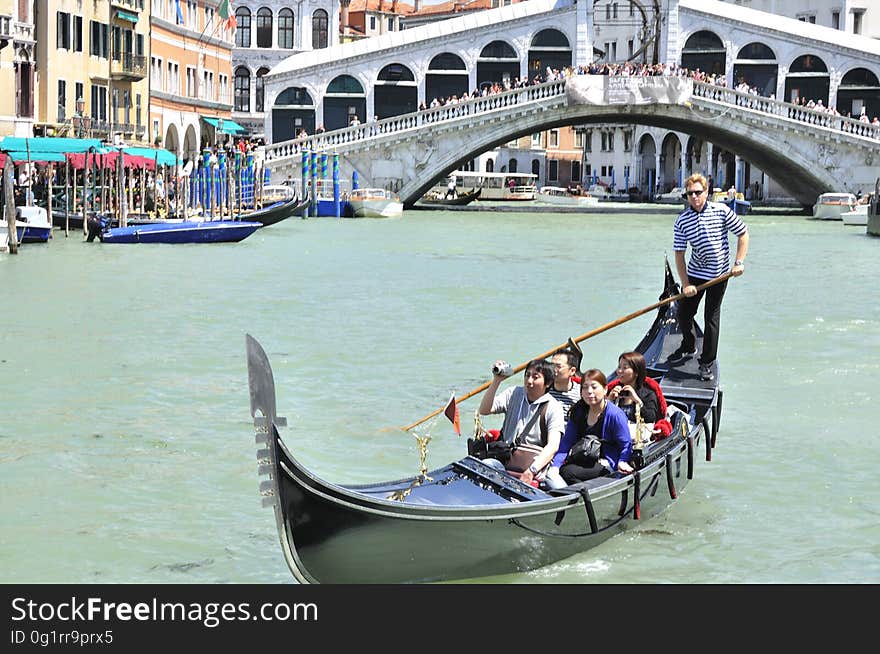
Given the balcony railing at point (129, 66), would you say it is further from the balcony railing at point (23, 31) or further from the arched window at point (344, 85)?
the arched window at point (344, 85)

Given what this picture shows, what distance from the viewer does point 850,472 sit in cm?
594

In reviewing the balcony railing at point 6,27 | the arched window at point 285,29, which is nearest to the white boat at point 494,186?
the arched window at point 285,29

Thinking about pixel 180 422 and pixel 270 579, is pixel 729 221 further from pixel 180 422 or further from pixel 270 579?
pixel 270 579

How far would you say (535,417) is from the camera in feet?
15.9

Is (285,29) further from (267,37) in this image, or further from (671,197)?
(671,197)

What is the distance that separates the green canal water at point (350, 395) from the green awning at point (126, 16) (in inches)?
366

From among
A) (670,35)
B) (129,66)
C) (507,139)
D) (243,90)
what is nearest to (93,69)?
(129,66)

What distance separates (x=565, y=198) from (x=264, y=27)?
9.05 m

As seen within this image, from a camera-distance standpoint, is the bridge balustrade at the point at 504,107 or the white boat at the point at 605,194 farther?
the white boat at the point at 605,194

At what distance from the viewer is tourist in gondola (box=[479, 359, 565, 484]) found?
4.76 meters

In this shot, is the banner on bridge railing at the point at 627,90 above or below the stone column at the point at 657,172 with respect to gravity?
above

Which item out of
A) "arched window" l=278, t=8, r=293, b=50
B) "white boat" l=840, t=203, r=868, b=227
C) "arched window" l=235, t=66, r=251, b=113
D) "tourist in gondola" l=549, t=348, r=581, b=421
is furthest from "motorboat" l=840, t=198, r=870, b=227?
"arched window" l=235, t=66, r=251, b=113

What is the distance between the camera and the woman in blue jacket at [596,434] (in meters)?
4.85
